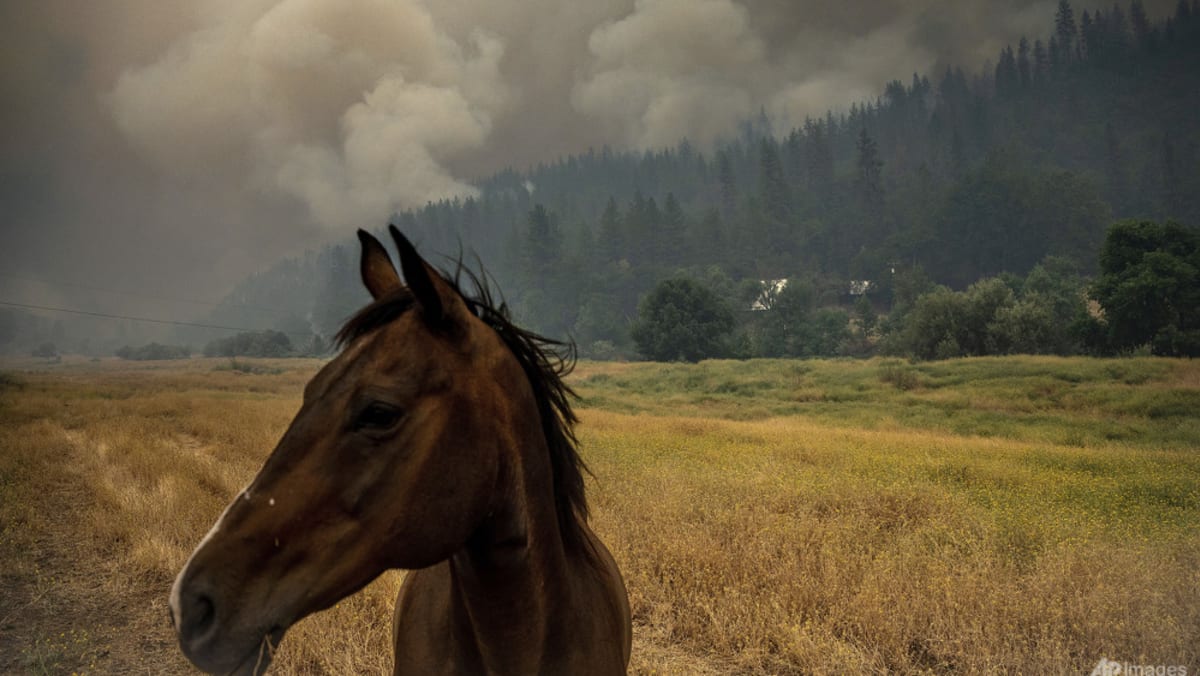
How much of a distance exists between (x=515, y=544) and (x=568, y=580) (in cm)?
36

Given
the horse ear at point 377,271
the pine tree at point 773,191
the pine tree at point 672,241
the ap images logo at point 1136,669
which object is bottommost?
the ap images logo at point 1136,669

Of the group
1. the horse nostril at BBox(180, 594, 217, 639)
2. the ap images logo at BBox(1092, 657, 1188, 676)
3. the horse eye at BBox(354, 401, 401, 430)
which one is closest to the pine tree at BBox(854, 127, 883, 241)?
the ap images logo at BBox(1092, 657, 1188, 676)

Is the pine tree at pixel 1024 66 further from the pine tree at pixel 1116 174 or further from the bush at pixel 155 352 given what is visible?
the bush at pixel 155 352

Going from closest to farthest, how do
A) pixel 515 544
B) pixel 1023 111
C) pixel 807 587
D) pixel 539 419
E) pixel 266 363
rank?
pixel 515 544 → pixel 539 419 → pixel 807 587 → pixel 266 363 → pixel 1023 111

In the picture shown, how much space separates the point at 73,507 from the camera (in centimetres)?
859

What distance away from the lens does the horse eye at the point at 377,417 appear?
4.68ft

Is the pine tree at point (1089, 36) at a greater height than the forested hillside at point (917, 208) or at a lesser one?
greater

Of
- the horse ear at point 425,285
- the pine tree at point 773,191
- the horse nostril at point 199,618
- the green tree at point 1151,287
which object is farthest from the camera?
the pine tree at point 773,191

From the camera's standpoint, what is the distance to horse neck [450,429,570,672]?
1618 millimetres

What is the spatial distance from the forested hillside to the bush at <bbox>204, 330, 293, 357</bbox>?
23.9 m

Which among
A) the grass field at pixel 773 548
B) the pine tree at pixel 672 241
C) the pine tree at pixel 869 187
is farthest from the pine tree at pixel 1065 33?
the grass field at pixel 773 548

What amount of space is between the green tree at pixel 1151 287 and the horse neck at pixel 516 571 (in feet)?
121

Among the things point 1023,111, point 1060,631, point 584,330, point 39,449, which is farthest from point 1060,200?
point 39,449

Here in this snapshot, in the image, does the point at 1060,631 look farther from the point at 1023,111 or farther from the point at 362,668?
the point at 1023,111
